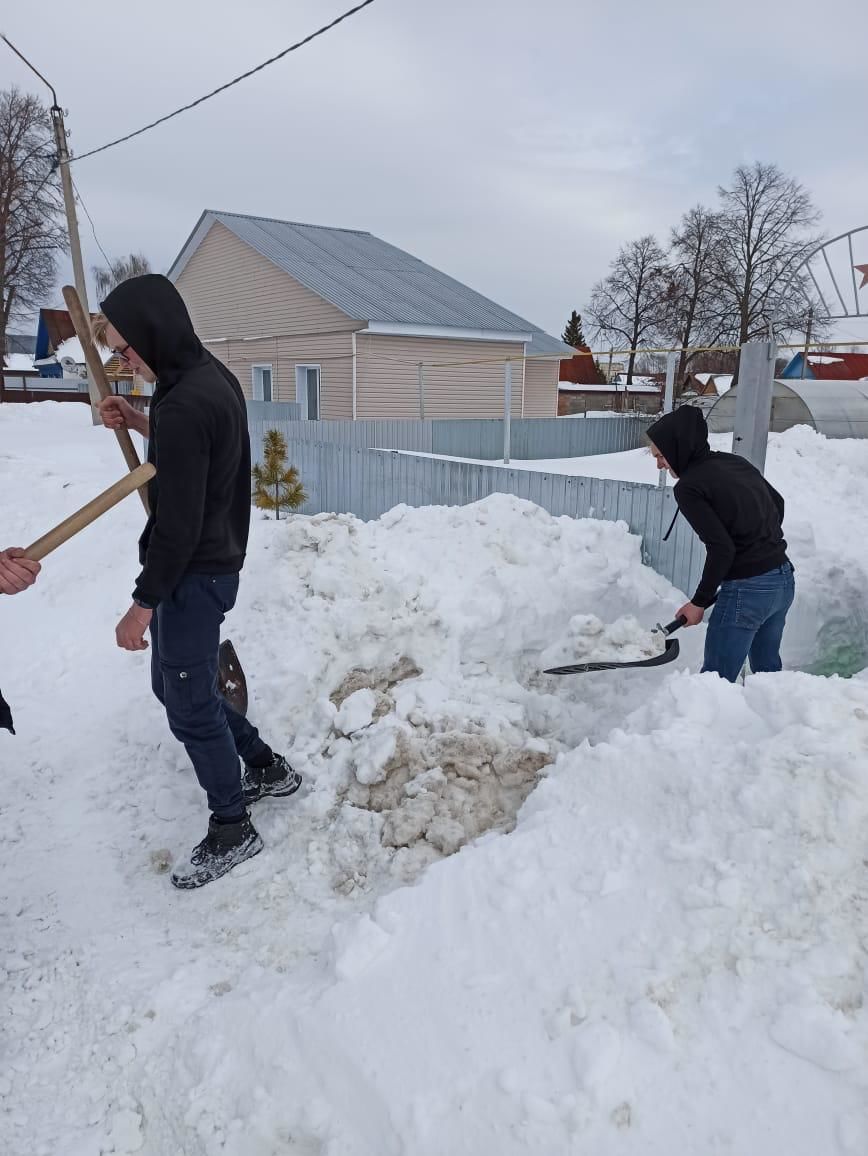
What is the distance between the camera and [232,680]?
3.81 meters

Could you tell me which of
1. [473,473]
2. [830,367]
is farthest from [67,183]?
[830,367]

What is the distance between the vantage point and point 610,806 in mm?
2389

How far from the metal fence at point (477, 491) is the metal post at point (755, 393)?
108cm

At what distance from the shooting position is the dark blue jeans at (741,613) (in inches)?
137

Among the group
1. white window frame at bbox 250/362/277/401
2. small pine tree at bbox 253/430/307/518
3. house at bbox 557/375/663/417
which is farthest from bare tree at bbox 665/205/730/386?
small pine tree at bbox 253/430/307/518

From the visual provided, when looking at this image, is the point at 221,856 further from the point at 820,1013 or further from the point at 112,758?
the point at 820,1013

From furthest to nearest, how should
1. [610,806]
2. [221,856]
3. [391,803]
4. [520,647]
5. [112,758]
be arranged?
[520,647], [112,758], [391,803], [221,856], [610,806]

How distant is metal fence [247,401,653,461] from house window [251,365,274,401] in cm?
184

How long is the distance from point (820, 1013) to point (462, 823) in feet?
4.69

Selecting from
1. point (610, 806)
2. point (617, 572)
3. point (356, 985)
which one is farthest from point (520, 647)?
point (356, 985)

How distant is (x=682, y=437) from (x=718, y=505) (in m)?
0.36

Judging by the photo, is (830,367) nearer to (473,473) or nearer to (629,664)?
(473,473)

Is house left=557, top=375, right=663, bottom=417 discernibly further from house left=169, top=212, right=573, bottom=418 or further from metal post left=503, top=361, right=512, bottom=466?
metal post left=503, top=361, right=512, bottom=466

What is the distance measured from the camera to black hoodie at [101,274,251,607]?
8.06ft
